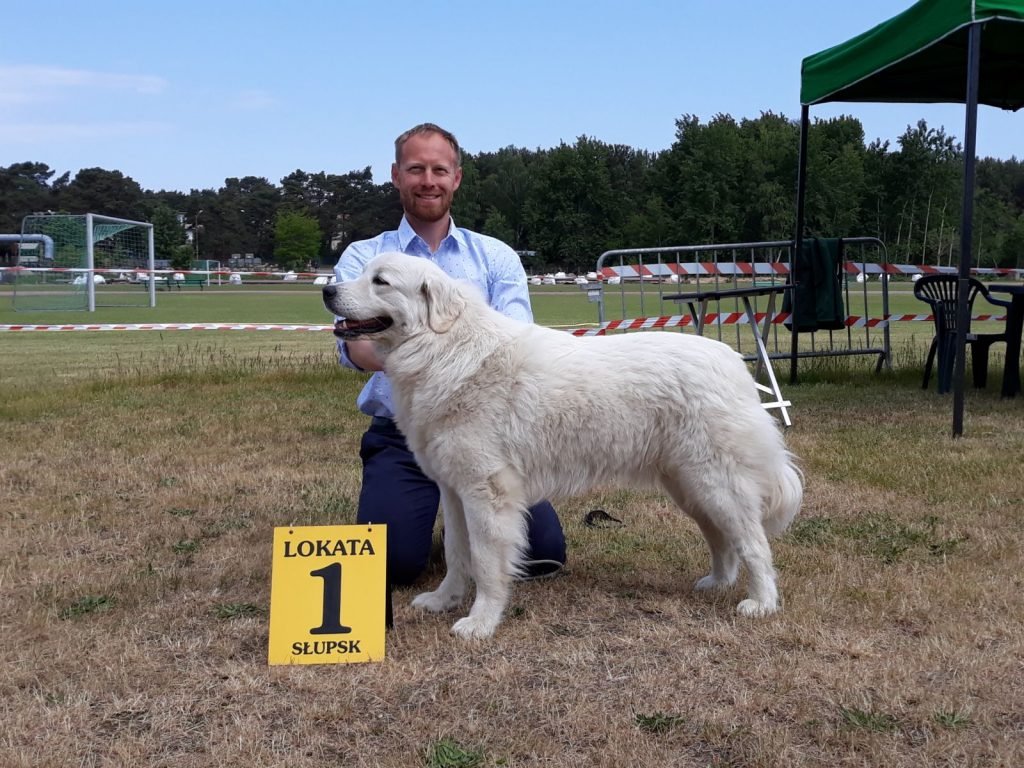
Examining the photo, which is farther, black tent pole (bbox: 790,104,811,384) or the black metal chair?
black tent pole (bbox: 790,104,811,384)

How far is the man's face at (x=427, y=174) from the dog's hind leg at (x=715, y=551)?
1.58 meters

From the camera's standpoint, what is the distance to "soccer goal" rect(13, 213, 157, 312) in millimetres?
29359

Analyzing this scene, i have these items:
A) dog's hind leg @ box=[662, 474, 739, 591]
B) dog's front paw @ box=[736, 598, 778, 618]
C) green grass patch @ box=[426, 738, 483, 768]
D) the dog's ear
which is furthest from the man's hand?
dog's front paw @ box=[736, 598, 778, 618]

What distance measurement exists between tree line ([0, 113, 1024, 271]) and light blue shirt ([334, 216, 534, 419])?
21.4 meters

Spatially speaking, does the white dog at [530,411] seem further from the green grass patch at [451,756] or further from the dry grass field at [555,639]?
the green grass patch at [451,756]

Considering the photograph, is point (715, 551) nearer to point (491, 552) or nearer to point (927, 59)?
point (491, 552)

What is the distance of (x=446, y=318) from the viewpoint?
11.2ft

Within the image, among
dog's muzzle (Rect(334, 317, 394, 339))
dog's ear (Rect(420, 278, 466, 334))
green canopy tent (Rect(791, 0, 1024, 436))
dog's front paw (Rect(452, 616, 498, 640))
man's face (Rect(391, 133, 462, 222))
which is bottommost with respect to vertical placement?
dog's front paw (Rect(452, 616, 498, 640))

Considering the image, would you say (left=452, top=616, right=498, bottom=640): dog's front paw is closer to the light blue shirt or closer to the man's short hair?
the light blue shirt

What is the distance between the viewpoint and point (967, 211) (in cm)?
654

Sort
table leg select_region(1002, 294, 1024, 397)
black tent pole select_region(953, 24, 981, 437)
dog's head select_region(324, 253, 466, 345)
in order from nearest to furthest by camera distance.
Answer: dog's head select_region(324, 253, 466, 345), black tent pole select_region(953, 24, 981, 437), table leg select_region(1002, 294, 1024, 397)

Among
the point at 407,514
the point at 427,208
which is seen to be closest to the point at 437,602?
the point at 407,514

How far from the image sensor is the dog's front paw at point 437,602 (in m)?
3.71

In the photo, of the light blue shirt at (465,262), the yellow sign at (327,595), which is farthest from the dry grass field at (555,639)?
the light blue shirt at (465,262)
